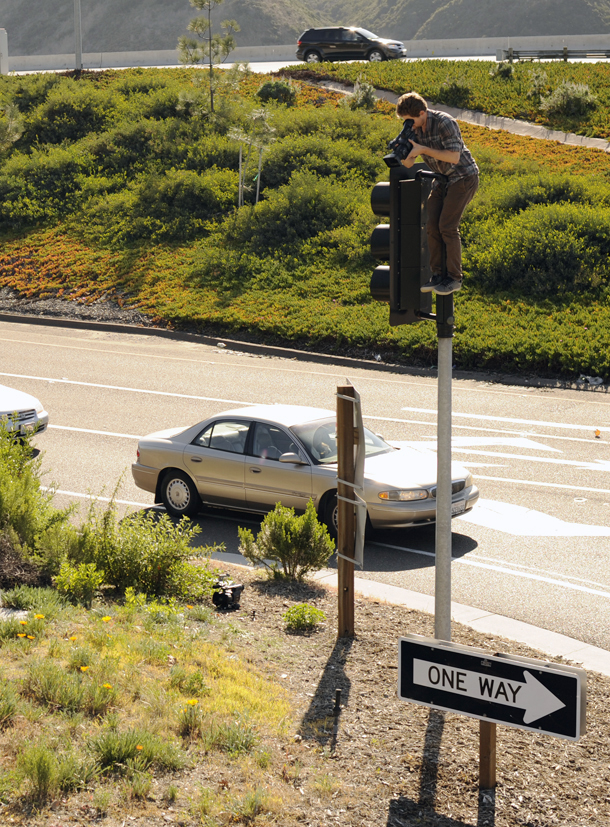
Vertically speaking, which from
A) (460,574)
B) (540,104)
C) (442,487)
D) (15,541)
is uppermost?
(540,104)

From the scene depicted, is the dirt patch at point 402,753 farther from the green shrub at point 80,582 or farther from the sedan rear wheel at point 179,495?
the sedan rear wheel at point 179,495

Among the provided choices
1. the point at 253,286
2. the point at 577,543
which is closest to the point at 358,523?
the point at 577,543

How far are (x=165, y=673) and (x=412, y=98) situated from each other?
414 cm

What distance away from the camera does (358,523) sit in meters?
7.36

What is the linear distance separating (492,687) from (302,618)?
293 centimetres

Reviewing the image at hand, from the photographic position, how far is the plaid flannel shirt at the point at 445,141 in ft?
19.2

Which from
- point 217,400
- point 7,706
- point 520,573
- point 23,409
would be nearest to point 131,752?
point 7,706

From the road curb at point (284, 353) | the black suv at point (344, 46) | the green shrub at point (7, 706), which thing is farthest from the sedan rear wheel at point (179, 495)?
the black suv at point (344, 46)

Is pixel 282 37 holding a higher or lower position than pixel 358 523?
higher

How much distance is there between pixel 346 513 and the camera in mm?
7410

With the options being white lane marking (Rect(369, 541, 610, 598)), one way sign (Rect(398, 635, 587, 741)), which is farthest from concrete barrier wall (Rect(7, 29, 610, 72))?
one way sign (Rect(398, 635, 587, 741))

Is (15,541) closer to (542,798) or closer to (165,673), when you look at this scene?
(165,673)

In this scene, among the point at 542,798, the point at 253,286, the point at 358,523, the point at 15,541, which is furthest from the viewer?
the point at 253,286

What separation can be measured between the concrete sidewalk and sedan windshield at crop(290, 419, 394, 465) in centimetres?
180
